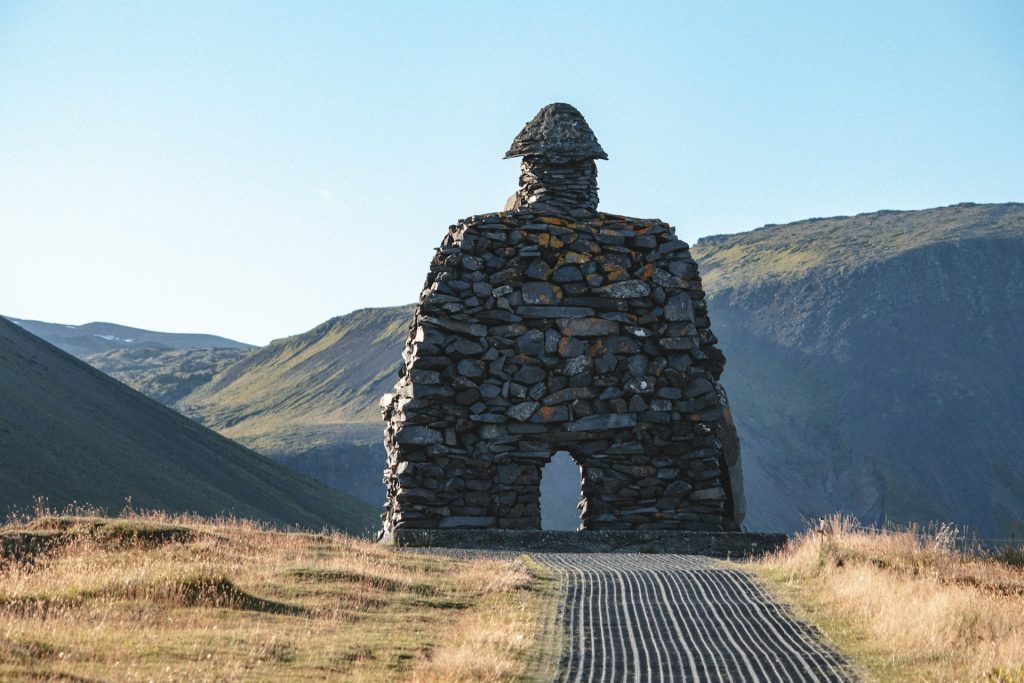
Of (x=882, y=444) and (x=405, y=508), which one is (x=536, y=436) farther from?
(x=882, y=444)

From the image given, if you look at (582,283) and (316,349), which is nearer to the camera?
(582,283)

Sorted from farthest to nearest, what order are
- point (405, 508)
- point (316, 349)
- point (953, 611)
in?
point (316, 349)
point (405, 508)
point (953, 611)

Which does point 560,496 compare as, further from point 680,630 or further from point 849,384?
point 680,630

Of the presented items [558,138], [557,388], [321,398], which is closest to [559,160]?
[558,138]

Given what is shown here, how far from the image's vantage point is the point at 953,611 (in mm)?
11508

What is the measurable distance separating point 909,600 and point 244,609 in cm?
655

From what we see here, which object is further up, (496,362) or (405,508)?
(496,362)

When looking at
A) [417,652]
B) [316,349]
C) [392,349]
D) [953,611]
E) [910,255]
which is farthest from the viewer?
[316,349]

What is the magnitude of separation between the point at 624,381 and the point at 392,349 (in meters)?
143

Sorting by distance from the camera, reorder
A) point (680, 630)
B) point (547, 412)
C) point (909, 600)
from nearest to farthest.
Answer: point (680, 630)
point (909, 600)
point (547, 412)

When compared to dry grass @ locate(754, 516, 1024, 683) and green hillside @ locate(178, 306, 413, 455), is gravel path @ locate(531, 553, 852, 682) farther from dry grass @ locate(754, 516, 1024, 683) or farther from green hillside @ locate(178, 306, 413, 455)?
green hillside @ locate(178, 306, 413, 455)

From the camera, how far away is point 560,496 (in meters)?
111

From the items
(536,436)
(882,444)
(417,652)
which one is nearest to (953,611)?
(417,652)

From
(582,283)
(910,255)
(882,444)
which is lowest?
(882,444)
